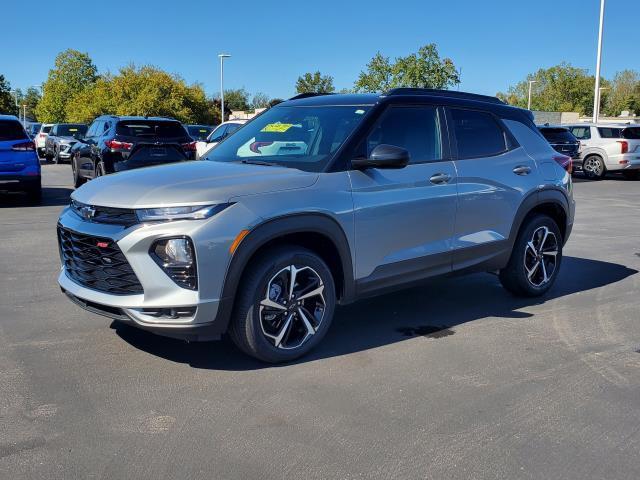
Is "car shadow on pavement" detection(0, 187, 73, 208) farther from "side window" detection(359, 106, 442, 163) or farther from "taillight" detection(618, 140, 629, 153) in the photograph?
"taillight" detection(618, 140, 629, 153)

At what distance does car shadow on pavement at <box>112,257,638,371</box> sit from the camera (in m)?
4.70

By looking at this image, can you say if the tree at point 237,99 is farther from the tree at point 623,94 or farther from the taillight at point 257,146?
the taillight at point 257,146

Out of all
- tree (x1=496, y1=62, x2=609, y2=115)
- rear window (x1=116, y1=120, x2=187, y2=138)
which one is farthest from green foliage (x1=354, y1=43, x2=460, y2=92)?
tree (x1=496, y1=62, x2=609, y2=115)

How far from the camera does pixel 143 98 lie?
137ft

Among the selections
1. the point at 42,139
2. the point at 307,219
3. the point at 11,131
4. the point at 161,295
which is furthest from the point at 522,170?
the point at 42,139

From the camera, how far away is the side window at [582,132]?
23.3 m

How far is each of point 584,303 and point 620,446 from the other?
2.98m

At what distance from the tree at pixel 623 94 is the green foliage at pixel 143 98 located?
→ 59.1 meters

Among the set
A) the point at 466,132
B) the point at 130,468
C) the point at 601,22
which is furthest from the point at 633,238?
the point at 601,22

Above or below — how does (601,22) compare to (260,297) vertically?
above

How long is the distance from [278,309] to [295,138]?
1431 mm

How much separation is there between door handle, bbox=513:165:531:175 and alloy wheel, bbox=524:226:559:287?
22.7 inches

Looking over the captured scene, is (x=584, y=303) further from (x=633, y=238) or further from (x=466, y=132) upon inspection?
(x=633, y=238)

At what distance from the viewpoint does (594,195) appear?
17.5 m
